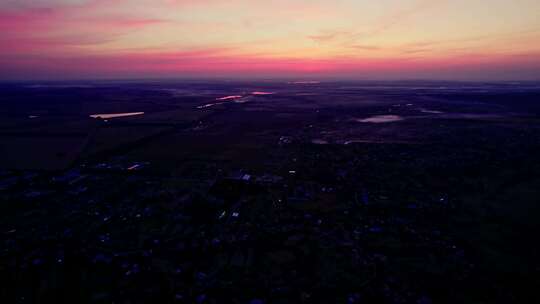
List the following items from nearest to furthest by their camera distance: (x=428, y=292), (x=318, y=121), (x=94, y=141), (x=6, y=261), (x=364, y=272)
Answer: (x=428, y=292), (x=364, y=272), (x=6, y=261), (x=94, y=141), (x=318, y=121)

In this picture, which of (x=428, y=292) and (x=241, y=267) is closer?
(x=428, y=292)

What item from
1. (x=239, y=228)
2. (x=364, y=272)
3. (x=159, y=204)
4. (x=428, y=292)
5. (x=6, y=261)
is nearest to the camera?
(x=428, y=292)

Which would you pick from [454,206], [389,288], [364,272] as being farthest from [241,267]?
[454,206]

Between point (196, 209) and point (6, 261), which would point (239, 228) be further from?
point (6, 261)

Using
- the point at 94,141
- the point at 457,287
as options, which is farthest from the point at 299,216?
the point at 94,141

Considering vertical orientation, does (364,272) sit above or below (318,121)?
below

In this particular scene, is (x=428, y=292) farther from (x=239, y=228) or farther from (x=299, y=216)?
(x=239, y=228)
